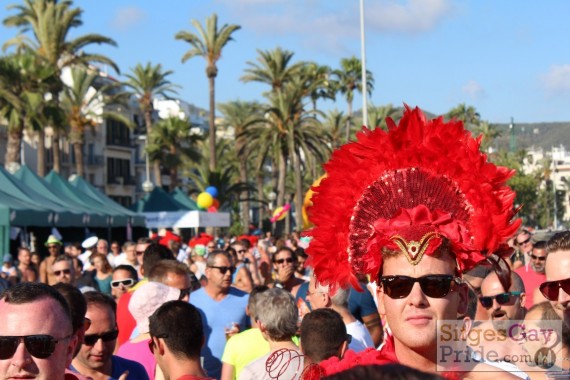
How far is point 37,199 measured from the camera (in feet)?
87.5

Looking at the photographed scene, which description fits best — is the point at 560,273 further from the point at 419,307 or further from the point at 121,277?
the point at 121,277

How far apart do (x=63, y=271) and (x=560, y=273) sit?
6.86m

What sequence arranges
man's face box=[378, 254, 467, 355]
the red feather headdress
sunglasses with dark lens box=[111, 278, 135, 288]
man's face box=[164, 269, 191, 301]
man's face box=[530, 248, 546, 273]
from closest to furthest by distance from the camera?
man's face box=[378, 254, 467, 355]
the red feather headdress
man's face box=[164, 269, 191, 301]
sunglasses with dark lens box=[111, 278, 135, 288]
man's face box=[530, 248, 546, 273]

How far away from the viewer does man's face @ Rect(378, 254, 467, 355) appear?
3074mm

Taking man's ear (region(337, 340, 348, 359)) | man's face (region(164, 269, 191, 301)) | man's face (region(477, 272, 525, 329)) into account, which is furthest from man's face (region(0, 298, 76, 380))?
man's face (region(164, 269, 191, 301))

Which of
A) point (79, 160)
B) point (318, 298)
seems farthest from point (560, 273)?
point (79, 160)

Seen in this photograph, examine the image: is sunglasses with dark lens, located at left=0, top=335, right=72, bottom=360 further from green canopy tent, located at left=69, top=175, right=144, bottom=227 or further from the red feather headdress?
green canopy tent, located at left=69, top=175, right=144, bottom=227

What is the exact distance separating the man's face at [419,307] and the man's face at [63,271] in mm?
7676

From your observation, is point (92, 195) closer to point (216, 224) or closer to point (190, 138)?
point (216, 224)

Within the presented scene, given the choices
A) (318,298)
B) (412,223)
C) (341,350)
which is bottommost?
(341,350)

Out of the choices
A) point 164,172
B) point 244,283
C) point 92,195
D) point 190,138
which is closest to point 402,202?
point 244,283

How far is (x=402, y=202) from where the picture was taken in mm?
3275

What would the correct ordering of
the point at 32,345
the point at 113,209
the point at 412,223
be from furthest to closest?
the point at 113,209, the point at 32,345, the point at 412,223

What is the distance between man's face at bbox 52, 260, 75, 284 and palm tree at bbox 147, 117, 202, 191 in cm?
4983
